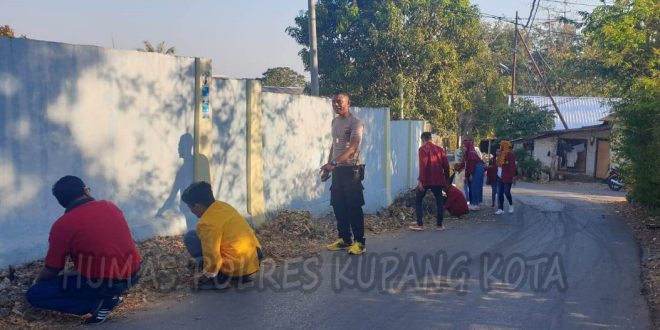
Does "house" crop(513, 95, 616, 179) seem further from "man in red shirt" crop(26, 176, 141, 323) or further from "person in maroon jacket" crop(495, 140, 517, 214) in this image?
"man in red shirt" crop(26, 176, 141, 323)

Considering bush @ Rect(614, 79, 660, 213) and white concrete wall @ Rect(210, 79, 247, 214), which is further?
bush @ Rect(614, 79, 660, 213)

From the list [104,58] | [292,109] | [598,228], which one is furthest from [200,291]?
[598,228]

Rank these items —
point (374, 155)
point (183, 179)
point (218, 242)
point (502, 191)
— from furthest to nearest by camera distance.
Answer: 1. point (502, 191)
2. point (374, 155)
3. point (183, 179)
4. point (218, 242)

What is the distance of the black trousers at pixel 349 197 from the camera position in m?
8.41

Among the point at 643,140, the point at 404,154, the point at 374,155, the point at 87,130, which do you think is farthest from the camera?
the point at 404,154

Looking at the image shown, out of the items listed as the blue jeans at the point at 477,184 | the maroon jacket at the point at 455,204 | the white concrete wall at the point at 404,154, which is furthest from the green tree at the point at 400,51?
the maroon jacket at the point at 455,204

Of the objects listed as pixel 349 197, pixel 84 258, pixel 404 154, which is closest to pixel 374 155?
pixel 404 154

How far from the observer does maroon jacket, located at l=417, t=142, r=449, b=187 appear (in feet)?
36.4

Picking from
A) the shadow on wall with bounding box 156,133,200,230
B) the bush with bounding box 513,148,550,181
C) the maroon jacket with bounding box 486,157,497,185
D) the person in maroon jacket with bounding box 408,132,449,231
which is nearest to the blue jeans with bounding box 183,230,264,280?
the shadow on wall with bounding box 156,133,200,230

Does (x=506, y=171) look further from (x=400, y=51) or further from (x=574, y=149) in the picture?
(x=574, y=149)

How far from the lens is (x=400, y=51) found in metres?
26.1

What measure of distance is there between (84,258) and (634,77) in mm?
14790

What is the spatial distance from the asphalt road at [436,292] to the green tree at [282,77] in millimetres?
31981

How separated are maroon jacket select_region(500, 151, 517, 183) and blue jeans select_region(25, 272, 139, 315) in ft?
34.0
